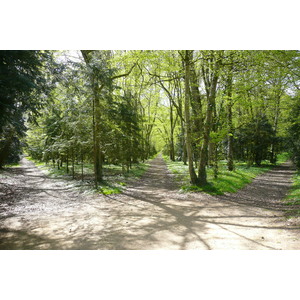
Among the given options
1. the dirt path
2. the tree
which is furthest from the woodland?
the dirt path

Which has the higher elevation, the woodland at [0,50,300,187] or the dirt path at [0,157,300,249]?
the woodland at [0,50,300,187]

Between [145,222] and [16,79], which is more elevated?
[16,79]

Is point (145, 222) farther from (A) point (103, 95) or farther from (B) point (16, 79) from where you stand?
(A) point (103, 95)

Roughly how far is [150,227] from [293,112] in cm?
999

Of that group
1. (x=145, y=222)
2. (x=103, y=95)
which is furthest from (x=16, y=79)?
(x=103, y=95)

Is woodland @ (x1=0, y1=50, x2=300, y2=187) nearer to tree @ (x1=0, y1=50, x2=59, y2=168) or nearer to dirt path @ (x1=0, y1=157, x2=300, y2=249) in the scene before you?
tree @ (x1=0, y1=50, x2=59, y2=168)

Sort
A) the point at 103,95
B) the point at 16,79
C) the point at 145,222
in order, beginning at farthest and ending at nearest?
the point at 103,95 → the point at 145,222 → the point at 16,79

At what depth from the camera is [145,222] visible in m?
4.66

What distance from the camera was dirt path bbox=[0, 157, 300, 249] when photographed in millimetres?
3617

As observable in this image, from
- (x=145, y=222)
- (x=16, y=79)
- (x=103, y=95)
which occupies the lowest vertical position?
(x=145, y=222)

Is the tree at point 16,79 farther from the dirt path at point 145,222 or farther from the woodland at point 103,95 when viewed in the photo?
the dirt path at point 145,222

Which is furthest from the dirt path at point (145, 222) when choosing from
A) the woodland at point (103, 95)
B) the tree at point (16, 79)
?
the tree at point (16, 79)

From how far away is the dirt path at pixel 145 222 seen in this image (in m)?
3.62
